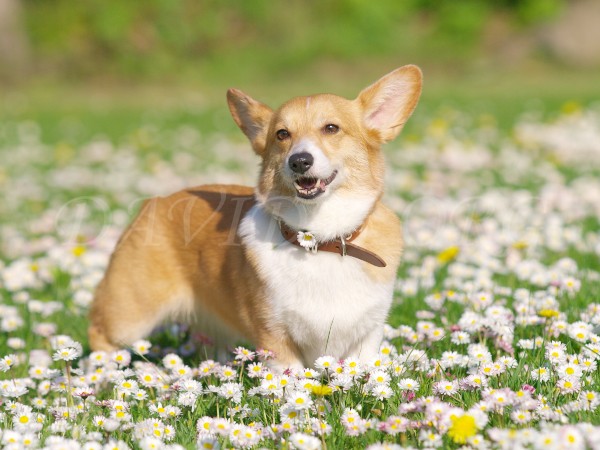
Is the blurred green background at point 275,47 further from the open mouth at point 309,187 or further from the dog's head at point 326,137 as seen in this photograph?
the open mouth at point 309,187

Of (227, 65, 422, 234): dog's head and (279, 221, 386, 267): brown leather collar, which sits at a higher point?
(227, 65, 422, 234): dog's head

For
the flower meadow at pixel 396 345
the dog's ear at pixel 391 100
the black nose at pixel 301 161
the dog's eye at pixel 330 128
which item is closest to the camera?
the flower meadow at pixel 396 345

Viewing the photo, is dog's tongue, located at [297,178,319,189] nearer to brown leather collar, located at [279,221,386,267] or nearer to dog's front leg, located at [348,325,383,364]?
brown leather collar, located at [279,221,386,267]

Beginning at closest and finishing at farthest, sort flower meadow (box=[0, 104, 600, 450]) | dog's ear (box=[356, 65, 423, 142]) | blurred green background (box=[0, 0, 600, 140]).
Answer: flower meadow (box=[0, 104, 600, 450])
dog's ear (box=[356, 65, 423, 142])
blurred green background (box=[0, 0, 600, 140])

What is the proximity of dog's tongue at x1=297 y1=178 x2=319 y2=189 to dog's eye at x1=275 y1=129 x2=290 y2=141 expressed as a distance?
31 cm

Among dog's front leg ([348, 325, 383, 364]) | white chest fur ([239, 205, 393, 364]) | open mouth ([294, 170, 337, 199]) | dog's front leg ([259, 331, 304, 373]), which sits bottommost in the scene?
dog's front leg ([259, 331, 304, 373])

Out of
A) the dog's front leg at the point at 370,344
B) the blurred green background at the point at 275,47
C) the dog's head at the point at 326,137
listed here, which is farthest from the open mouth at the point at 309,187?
the blurred green background at the point at 275,47

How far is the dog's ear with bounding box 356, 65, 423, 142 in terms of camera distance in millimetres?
3521

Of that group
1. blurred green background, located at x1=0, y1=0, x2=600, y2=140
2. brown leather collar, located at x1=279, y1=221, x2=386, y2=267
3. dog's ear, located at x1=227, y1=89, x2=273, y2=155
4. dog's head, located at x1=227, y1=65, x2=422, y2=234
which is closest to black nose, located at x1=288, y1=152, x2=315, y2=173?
dog's head, located at x1=227, y1=65, x2=422, y2=234

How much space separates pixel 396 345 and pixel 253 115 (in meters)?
1.27

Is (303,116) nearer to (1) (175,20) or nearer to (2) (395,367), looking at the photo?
(2) (395,367)

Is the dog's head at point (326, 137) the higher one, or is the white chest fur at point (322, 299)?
the dog's head at point (326, 137)

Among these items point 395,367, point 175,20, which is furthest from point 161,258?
point 175,20

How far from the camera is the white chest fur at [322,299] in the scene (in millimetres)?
3092
